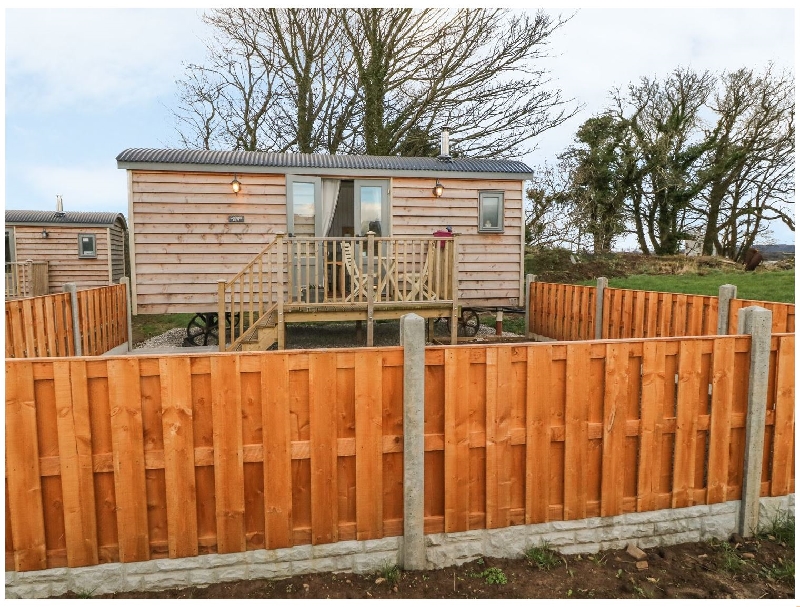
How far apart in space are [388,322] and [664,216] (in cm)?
1450

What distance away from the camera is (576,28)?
16.1m

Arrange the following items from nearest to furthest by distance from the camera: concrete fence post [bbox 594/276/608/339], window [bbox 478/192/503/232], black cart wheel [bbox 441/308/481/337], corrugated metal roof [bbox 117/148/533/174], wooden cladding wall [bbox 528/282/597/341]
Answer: concrete fence post [bbox 594/276/608/339]
corrugated metal roof [bbox 117/148/533/174]
wooden cladding wall [bbox 528/282/597/341]
window [bbox 478/192/503/232]
black cart wheel [bbox 441/308/481/337]

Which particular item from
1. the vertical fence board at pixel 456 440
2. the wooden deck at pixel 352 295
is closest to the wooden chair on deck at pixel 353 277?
the wooden deck at pixel 352 295

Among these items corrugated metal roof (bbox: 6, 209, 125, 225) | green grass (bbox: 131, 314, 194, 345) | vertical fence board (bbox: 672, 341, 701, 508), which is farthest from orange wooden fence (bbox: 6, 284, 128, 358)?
corrugated metal roof (bbox: 6, 209, 125, 225)

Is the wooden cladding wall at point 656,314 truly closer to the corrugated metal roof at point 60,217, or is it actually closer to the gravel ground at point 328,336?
the gravel ground at point 328,336

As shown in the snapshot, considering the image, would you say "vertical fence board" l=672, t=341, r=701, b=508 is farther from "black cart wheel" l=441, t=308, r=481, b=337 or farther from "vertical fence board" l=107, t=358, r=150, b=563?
"black cart wheel" l=441, t=308, r=481, b=337

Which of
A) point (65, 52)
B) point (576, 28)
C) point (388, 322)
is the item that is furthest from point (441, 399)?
point (576, 28)

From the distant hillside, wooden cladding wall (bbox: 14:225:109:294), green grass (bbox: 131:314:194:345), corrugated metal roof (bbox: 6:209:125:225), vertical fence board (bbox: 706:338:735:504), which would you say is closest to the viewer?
vertical fence board (bbox: 706:338:735:504)

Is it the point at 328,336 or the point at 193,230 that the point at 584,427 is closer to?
the point at 193,230

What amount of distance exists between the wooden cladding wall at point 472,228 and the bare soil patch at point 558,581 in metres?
7.35

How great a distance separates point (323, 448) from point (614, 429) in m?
1.84

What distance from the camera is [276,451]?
279 centimetres

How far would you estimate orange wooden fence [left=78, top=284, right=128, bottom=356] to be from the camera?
7746 millimetres
